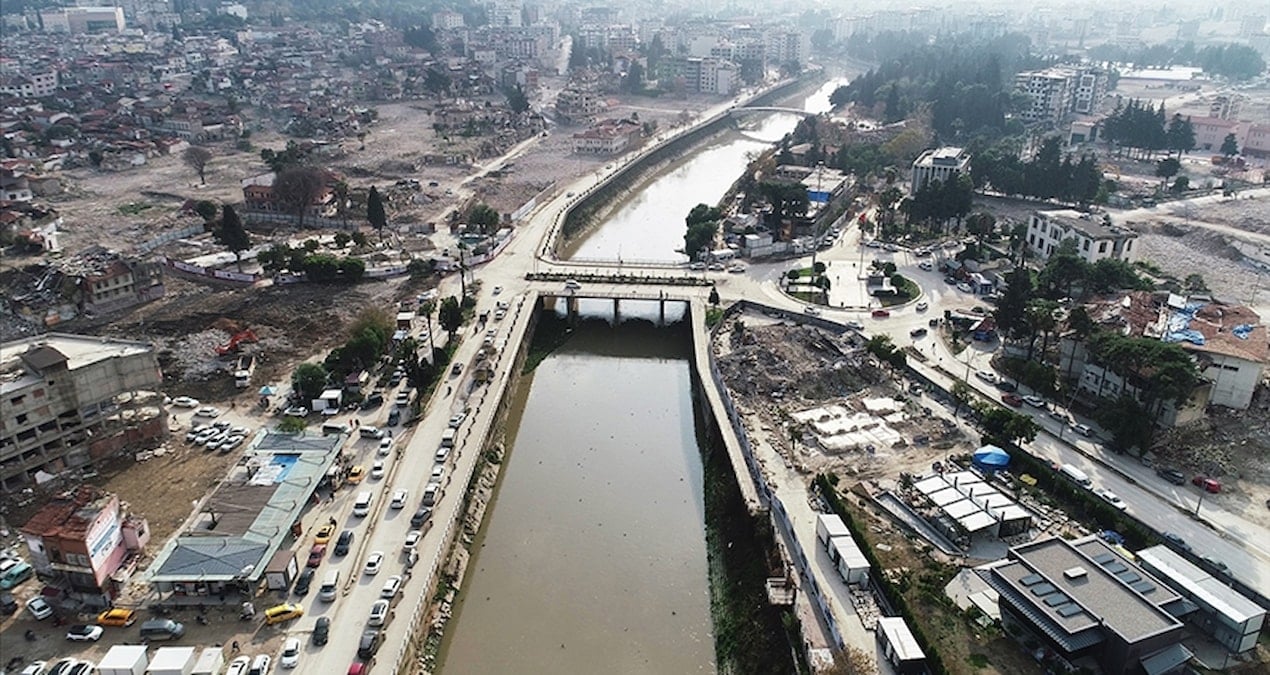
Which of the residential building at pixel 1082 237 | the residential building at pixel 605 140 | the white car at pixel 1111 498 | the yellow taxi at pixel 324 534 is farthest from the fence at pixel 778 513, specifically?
the residential building at pixel 605 140

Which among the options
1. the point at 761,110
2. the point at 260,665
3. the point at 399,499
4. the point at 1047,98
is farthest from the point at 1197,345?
the point at 761,110

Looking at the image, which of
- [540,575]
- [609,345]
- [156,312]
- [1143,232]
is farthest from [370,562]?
[1143,232]

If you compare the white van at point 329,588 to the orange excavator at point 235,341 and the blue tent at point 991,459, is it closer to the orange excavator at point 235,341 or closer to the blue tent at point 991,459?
the orange excavator at point 235,341

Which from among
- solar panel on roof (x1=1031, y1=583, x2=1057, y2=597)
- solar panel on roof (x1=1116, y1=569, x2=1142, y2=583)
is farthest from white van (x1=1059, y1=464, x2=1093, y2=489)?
solar panel on roof (x1=1031, y1=583, x2=1057, y2=597)

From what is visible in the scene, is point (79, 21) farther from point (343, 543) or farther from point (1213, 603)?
point (1213, 603)

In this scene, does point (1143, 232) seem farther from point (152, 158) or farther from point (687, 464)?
point (152, 158)

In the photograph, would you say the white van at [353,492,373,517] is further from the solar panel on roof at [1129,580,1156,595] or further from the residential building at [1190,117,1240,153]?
the residential building at [1190,117,1240,153]
